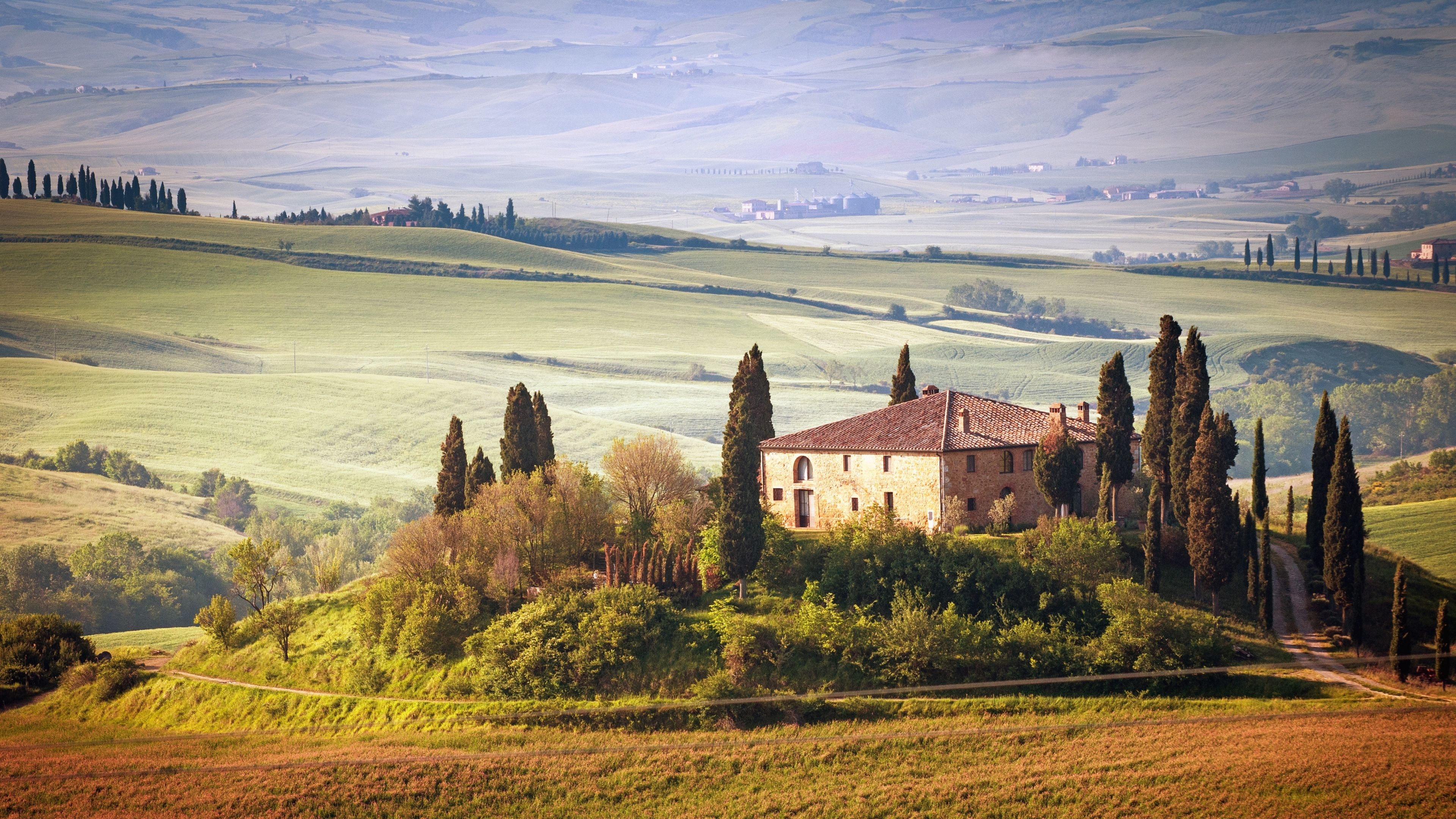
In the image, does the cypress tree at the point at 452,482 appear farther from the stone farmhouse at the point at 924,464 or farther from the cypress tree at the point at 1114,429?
the cypress tree at the point at 1114,429

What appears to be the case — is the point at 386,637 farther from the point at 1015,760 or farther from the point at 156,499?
the point at 156,499

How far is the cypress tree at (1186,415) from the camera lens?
62375 mm

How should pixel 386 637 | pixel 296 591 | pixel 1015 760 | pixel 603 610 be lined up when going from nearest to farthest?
pixel 1015 760
pixel 603 610
pixel 386 637
pixel 296 591

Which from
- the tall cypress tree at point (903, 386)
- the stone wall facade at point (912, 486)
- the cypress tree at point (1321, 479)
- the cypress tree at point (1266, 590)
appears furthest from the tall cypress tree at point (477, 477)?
the cypress tree at point (1321, 479)

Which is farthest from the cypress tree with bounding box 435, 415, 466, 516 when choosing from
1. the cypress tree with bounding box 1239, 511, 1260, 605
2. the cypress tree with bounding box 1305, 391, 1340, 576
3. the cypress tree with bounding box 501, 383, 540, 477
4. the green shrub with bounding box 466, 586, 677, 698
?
the cypress tree with bounding box 1305, 391, 1340, 576

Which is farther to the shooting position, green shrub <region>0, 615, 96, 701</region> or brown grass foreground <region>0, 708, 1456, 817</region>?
green shrub <region>0, 615, 96, 701</region>

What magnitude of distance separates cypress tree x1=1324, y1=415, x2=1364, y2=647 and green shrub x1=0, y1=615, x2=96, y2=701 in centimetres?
5597

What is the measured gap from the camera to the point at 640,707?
176 feet

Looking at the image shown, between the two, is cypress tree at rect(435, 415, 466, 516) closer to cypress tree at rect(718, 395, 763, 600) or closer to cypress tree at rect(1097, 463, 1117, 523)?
cypress tree at rect(718, 395, 763, 600)

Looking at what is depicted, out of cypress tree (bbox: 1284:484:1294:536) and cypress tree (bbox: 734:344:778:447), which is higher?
cypress tree (bbox: 734:344:778:447)

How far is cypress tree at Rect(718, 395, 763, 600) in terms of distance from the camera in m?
60.1

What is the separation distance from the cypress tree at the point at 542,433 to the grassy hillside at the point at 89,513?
71.3 meters

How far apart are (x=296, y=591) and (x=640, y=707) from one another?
235 ft

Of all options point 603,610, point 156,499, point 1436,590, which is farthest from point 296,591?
point 1436,590
